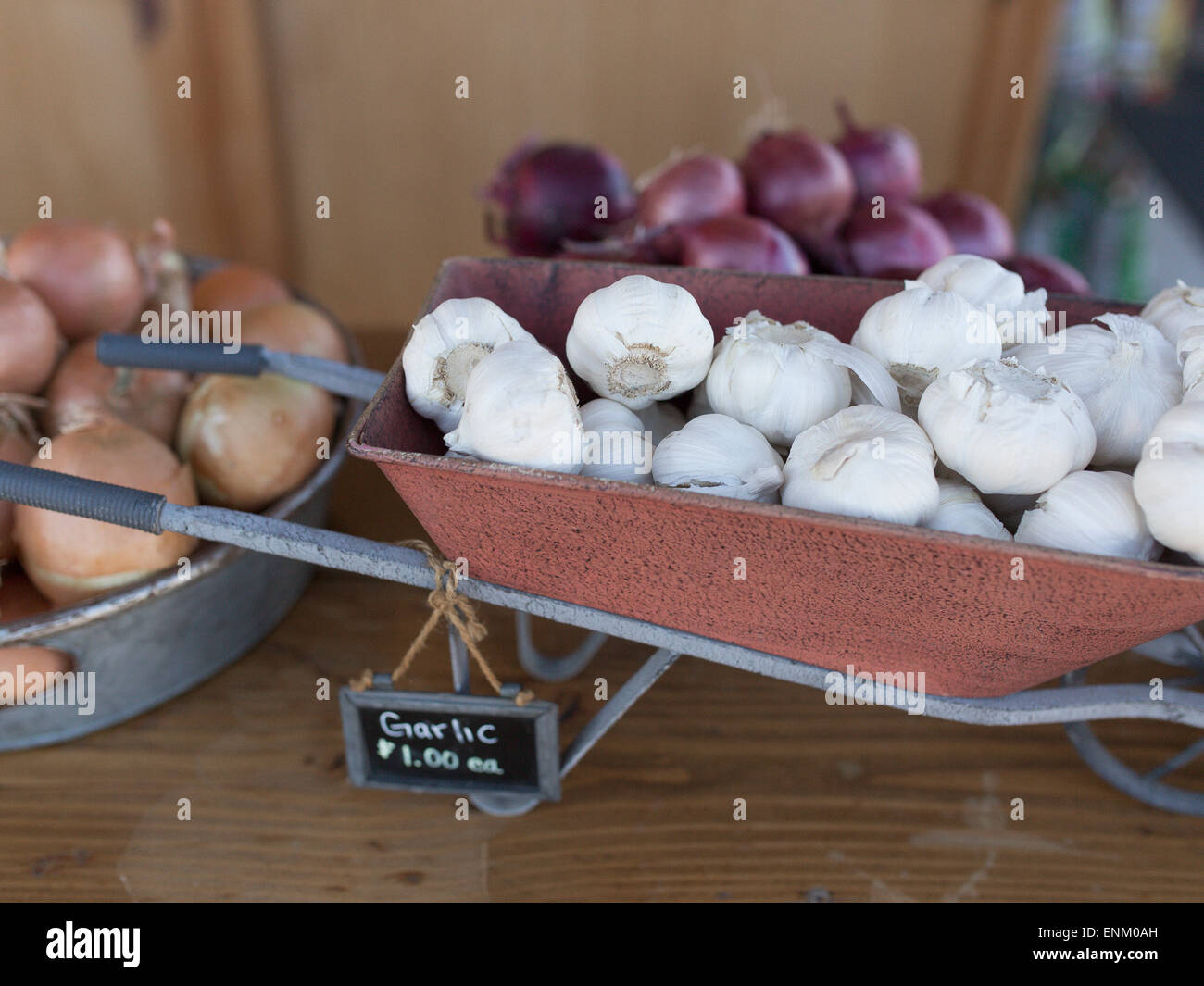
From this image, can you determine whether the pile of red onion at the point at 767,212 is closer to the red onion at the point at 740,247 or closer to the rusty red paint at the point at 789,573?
the red onion at the point at 740,247

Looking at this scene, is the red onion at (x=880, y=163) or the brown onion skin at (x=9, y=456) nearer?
the brown onion skin at (x=9, y=456)

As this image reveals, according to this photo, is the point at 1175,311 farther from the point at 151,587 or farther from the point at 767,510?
the point at 151,587

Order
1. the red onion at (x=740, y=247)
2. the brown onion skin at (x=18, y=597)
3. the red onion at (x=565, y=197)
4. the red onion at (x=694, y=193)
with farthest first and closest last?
1. the red onion at (x=565, y=197)
2. the red onion at (x=694, y=193)
3. the red onion at (x=740, y=247)
4. the brown onion skin at (x=18, y=597)

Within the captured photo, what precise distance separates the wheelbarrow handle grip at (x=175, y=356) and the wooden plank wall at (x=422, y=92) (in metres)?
1.44

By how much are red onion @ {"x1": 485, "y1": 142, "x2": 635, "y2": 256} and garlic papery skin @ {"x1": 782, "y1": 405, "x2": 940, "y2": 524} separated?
76 cm

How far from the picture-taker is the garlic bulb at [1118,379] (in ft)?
2.18

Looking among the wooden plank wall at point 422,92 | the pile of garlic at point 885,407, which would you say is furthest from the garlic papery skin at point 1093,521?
the wooden plank wall at point 422,92

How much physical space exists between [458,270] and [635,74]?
1503mm

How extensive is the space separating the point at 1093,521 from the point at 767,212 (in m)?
0.74

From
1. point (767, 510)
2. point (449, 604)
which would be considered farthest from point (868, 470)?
point (449, 604)

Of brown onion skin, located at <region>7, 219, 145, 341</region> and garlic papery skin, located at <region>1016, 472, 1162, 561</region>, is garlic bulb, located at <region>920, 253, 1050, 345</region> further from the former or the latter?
brown onion skin, located at <region>7, 219, 145, 341</region>

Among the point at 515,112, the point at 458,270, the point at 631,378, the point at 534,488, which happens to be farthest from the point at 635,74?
the point at 534,488

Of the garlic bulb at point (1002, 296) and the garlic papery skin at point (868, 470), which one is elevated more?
the garlic bulb at point (1002, 296)

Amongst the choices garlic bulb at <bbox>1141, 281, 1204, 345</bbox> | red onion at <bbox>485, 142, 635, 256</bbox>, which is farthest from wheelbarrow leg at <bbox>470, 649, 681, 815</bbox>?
red onion at <bbox>485, 142, 635, 256</bbox>
